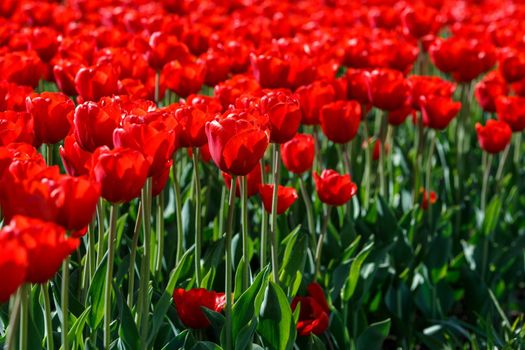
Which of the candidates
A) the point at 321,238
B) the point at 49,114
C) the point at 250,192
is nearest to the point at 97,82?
the point at 49,114

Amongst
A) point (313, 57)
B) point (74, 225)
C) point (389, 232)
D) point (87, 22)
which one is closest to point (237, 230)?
point (389, 232)

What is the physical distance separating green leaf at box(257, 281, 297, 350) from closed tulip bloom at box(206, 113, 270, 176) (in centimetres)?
37

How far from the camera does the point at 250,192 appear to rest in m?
2.49

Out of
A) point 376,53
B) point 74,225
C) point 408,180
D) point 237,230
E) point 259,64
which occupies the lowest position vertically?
point 408,180

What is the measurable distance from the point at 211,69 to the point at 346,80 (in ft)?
1.53

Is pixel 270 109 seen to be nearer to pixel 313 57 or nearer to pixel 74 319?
pixel 74 319

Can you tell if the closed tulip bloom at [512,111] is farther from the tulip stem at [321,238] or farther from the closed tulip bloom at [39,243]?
the closed tulip bloom at [39,243]

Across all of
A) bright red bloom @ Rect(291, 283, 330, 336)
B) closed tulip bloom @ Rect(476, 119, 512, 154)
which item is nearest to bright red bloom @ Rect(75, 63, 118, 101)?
bright red bloom @ Rect(291, 283, 330, 336)

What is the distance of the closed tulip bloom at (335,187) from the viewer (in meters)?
2.40

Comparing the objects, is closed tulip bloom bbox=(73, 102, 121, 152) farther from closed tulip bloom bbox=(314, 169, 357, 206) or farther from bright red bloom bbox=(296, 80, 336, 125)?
bright red bloom bbox=(296, 80, 336, 125)

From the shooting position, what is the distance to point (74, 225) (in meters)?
1.44

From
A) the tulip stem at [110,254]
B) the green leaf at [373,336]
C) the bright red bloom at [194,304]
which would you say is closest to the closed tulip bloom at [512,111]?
the green leaf at [373,336]

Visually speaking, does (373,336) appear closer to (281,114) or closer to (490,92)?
(281,114)

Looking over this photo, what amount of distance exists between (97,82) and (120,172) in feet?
3.06
